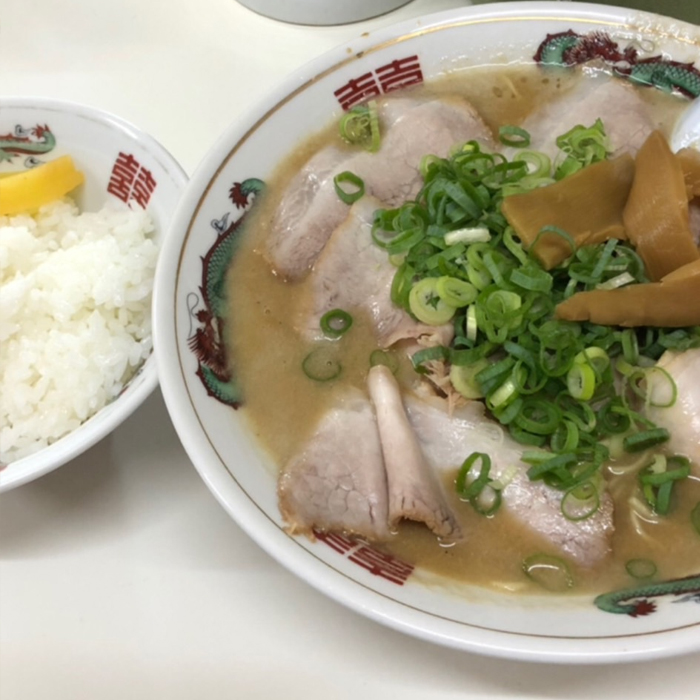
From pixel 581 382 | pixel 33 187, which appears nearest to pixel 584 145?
pixel 581 382

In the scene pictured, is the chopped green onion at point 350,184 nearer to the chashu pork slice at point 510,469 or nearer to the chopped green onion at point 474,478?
the chashu pork slice at point 510,469

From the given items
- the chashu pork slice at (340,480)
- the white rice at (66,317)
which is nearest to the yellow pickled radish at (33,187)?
the white rice at (66,317)

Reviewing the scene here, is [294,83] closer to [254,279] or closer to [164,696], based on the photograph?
[254,279]

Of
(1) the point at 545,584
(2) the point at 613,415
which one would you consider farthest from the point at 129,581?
(2) the point at 613,415

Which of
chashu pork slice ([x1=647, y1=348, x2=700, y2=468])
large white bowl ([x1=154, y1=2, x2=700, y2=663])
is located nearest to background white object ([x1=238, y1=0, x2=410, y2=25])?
large white bowl ([x1=154, y1=2, x2=700, y2=663])

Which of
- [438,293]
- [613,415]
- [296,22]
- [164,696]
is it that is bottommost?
[164,696]

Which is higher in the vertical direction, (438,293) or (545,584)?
(438,293)
